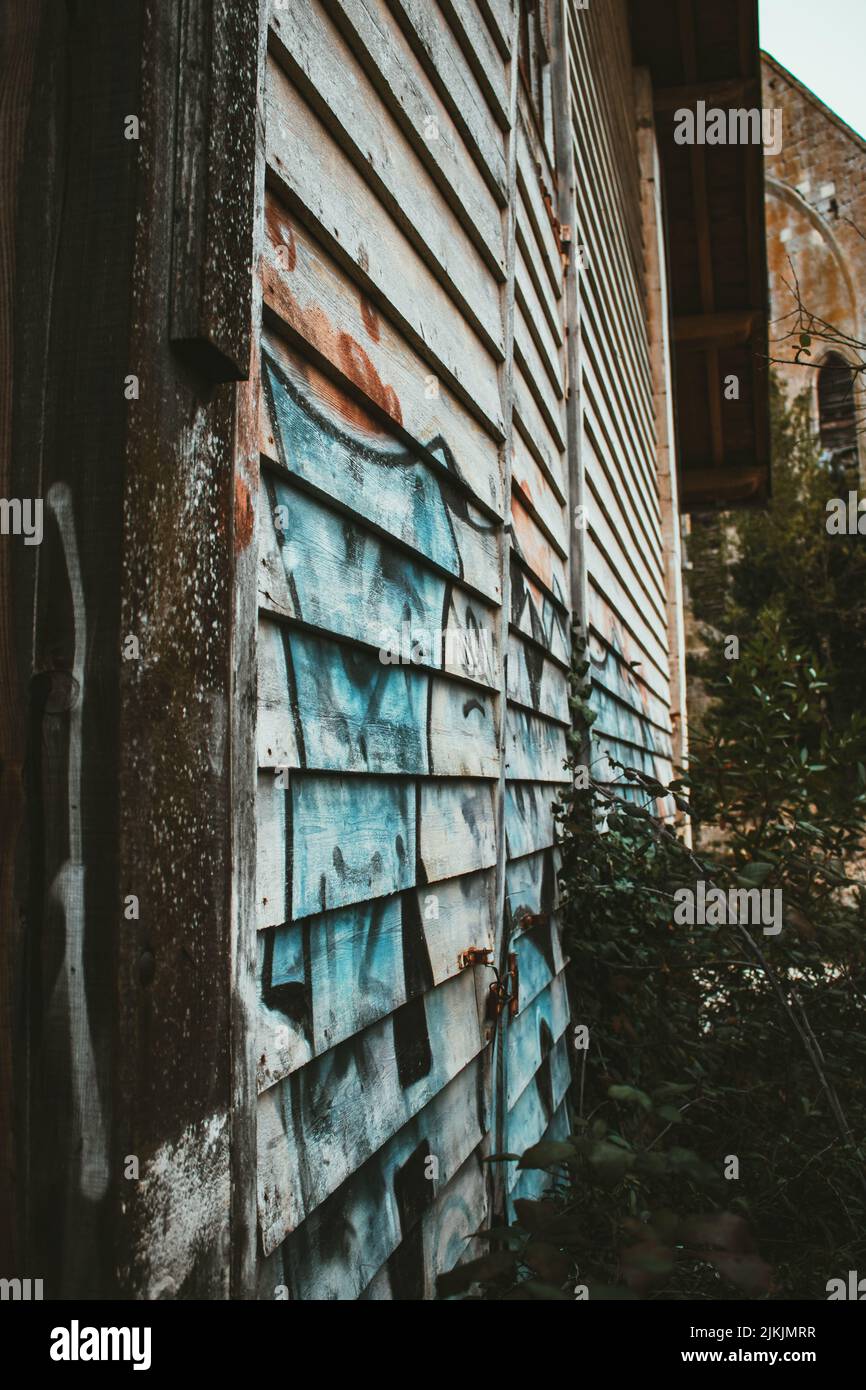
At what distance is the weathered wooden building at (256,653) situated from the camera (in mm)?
887

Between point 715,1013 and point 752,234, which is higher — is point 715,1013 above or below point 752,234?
below

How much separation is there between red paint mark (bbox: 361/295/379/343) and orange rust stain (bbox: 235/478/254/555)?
1.84ft

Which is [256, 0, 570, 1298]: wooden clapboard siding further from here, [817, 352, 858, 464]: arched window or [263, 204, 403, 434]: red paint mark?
[817, 352, 858, 464]: arched window

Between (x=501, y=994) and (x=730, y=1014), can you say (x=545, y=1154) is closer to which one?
(x=501, y=994)

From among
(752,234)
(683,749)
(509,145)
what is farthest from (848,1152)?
(752,234)

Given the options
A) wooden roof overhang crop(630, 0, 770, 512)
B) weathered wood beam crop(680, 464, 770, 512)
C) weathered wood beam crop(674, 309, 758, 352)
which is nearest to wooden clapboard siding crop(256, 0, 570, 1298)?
wooden roof overhang crop(630, 0, 770, 512)

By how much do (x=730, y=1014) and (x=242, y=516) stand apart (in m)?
2.92

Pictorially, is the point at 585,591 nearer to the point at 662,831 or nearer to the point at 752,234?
the point at 662,831

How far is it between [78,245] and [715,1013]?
3.17 m

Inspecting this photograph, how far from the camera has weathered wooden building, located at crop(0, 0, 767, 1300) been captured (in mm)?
887

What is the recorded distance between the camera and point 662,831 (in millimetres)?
3480

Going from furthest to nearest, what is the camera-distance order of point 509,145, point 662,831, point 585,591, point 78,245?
point 585,591, point 662,831, point 509,145, point 78,245

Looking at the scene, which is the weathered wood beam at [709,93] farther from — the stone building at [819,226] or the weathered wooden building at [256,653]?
the stone building at [819,226]

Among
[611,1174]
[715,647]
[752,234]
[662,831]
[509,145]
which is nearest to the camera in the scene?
[611,1174]
